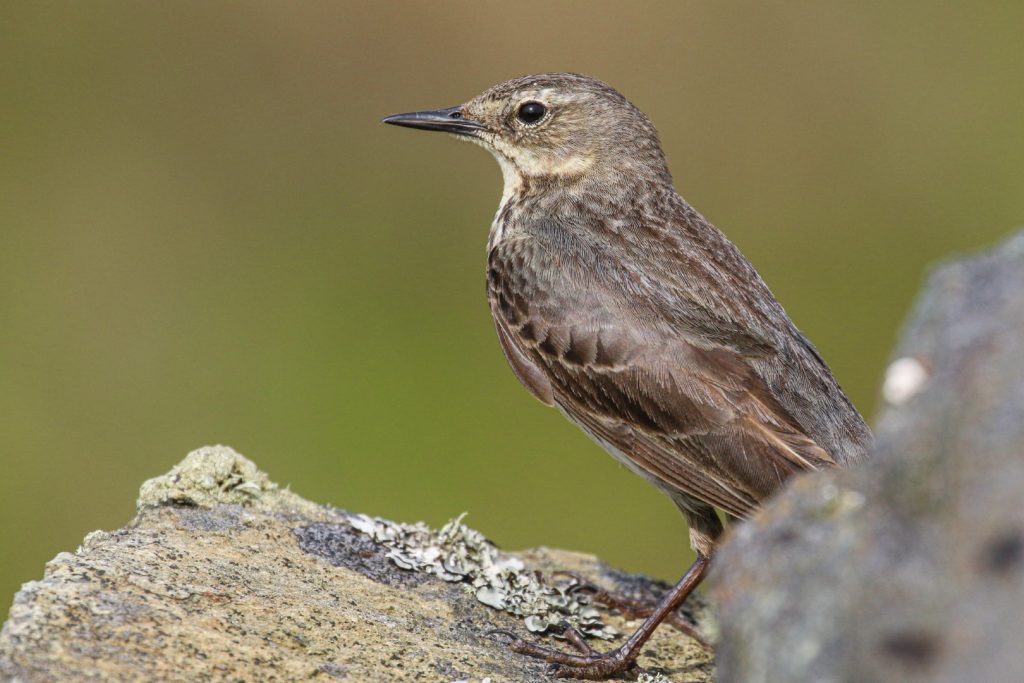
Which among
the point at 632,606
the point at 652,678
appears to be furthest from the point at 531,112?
the point at 652,678

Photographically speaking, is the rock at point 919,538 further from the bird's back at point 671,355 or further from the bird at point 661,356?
the bird's back at point 671,355

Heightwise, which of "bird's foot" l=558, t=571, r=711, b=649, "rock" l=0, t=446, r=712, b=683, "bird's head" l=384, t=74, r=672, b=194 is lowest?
"rock" l=0, t=446, r=712, b=683

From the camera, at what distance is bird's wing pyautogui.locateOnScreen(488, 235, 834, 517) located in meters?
5.33

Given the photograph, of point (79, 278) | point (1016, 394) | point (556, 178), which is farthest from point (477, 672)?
point (79, 278)

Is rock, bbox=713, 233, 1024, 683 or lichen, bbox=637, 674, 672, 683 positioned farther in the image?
lichen, bbox=637, 674, 672, 683

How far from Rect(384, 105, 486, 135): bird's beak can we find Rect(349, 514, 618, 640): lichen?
2625mm

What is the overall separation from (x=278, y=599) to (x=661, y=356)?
2.07 m

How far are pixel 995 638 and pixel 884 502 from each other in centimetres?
43

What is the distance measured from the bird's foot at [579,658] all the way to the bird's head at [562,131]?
2746 millimetres

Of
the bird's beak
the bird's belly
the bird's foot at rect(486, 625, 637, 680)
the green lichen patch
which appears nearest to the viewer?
the bird's foot at rect(486, 625, 637, 680)

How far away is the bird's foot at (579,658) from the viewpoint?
470 centimetres

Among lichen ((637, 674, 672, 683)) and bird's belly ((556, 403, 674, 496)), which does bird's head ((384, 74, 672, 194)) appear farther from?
lichen ((637, 674, 672, 683))

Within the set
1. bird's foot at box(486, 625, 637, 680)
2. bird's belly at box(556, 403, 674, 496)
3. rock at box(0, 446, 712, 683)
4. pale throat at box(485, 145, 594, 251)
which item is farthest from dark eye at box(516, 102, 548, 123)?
bird's foot at box(486, 625, 637, 680)

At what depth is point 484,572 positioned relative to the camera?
207 inches
